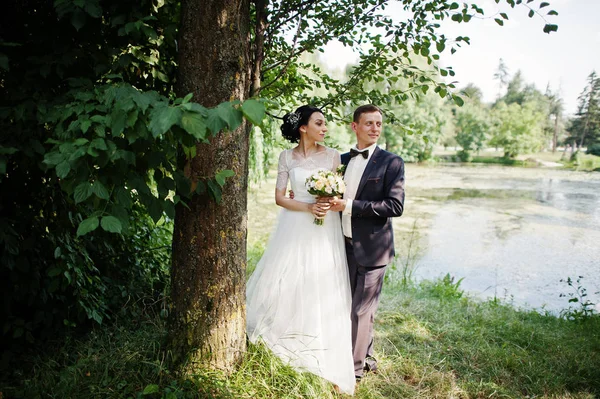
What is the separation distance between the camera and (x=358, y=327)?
10.3ft

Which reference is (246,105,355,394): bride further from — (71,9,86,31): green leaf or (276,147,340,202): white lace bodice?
(71,9,86,31): green leaf

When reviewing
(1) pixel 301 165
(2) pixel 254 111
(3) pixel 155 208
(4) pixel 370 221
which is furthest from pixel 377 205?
(2) pixel 254 111

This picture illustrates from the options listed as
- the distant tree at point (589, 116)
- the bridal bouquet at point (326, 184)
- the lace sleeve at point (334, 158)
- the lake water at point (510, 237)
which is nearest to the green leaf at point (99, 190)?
the bridal bouquet at point (326, 184)

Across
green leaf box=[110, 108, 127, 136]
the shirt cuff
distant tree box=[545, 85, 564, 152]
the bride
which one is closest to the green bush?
distant tree box=[545, 85, 564, 152]

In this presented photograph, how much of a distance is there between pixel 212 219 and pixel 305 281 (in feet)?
3.58

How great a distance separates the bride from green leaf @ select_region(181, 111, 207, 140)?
1.82 meters

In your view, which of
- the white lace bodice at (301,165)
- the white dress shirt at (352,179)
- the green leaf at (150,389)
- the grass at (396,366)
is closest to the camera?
the green leaf at (150,389)

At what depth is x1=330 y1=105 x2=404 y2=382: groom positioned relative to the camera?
3.12 metres

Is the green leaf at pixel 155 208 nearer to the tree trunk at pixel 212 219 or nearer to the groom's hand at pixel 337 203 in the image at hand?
the tree trunk at pixel 212 219

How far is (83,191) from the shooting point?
1.66 metres

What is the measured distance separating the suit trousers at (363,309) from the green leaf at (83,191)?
214cm

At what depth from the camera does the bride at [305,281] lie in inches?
118

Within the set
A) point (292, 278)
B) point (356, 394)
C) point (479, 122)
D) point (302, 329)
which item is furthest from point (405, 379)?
point (479, 122)

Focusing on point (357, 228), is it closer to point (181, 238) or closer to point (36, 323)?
point (181, 238)
